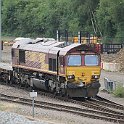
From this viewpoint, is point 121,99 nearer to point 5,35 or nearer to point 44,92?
point 44,92

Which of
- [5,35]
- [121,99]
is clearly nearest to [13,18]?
[5,35]

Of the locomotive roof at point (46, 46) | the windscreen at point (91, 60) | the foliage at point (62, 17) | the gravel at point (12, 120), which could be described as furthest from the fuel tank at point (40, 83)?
the foliage at point (62, 17)

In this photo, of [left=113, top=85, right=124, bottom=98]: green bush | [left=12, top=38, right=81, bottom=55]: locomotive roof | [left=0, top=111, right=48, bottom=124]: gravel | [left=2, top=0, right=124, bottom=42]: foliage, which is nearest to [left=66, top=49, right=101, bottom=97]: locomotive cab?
[left=12, top=38, right=81, bottom=55]: locomotive roof

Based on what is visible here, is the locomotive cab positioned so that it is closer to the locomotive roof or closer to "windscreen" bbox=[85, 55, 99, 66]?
A: "windscreen" bbox=[85, 55, 99, 66]

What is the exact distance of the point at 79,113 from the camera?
78.7 ft

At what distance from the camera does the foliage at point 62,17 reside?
75.6 meters

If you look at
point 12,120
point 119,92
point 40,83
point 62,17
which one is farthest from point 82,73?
point 62,17

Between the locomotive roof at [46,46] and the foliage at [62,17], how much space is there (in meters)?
37.6

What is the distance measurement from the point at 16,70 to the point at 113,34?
142 feet

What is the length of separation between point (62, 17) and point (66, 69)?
66593 millimetres

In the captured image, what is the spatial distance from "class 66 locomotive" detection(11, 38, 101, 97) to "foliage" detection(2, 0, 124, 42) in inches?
1599

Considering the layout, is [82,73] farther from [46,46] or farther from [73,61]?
[46,46]

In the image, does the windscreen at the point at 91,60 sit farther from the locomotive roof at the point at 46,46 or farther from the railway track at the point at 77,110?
the railway track at the point at 77,110

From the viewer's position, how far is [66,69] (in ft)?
95.0
